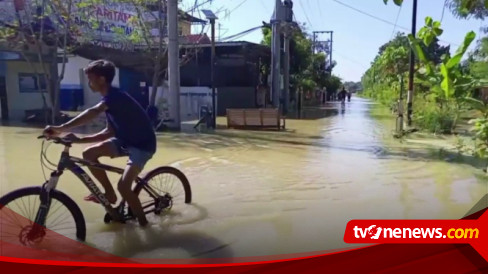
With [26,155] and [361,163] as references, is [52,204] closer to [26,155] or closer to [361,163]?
[26,155]

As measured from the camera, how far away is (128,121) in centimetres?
304

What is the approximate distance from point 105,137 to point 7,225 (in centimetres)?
91

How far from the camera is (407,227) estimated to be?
9.31 ft

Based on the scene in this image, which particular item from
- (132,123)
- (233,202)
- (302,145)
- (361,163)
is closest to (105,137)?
A: (132,123)

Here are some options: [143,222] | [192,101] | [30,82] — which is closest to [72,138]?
[143,222]

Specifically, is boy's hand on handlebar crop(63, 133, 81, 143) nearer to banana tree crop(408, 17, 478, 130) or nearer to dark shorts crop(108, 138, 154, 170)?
dark shorts crop(108, 138, 154, 170)

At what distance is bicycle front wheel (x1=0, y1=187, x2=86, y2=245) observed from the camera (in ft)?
8.30

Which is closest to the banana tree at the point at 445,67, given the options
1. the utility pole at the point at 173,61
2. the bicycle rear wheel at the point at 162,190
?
the bicycle rear wheel at the point at 162,190

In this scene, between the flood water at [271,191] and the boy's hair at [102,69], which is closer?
the boy's hair at [102,69]

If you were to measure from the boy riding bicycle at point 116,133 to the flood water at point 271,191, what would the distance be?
226 mm

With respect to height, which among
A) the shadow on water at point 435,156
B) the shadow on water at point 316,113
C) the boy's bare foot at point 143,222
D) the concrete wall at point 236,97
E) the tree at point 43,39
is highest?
the tree at point 43,39

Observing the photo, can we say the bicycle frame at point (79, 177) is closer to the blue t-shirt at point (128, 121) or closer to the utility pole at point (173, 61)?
the blue t-shirt at point (128, 121)

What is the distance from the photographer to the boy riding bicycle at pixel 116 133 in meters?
2.86

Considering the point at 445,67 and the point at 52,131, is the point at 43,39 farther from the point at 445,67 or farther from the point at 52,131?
the point at 445,67
